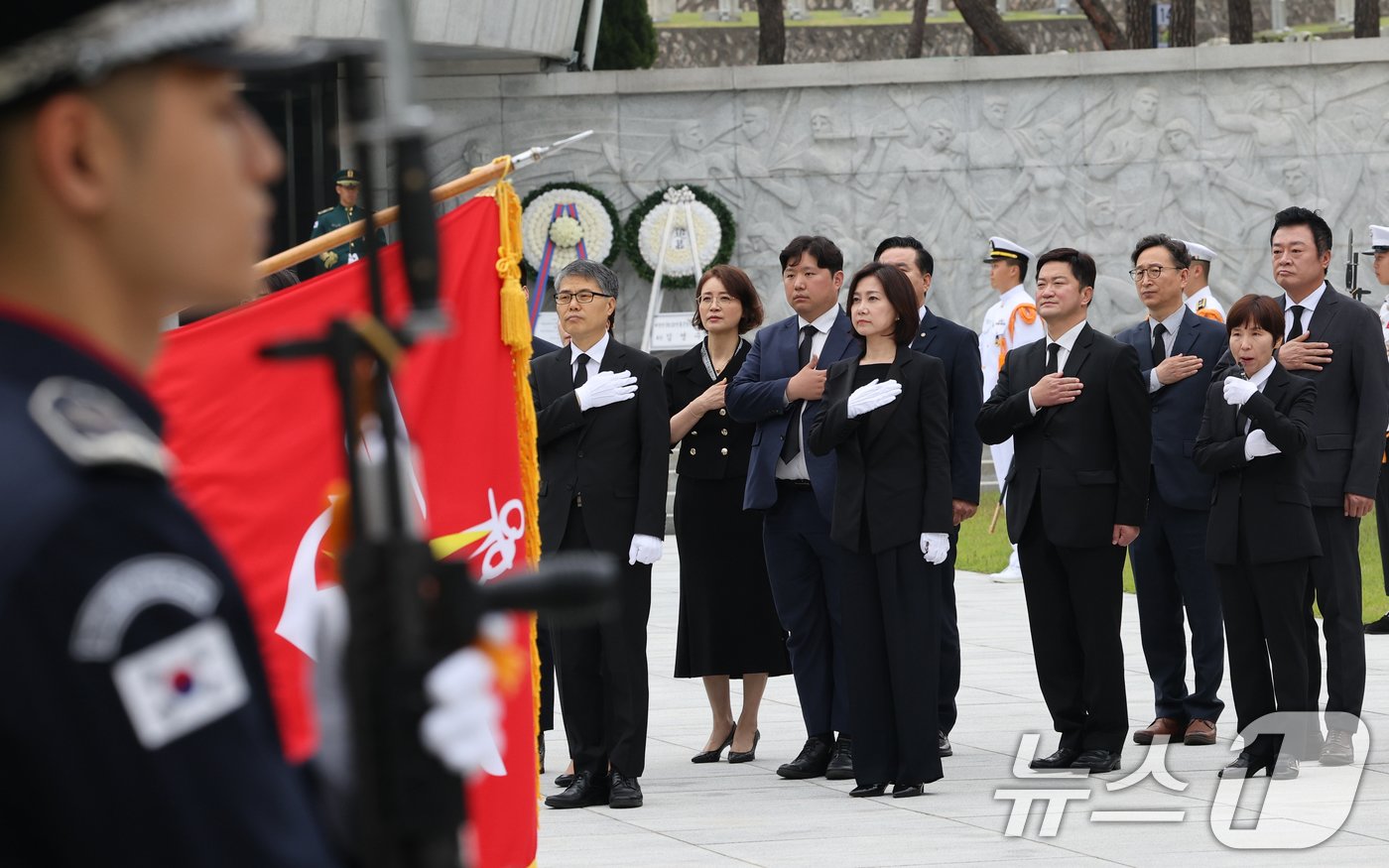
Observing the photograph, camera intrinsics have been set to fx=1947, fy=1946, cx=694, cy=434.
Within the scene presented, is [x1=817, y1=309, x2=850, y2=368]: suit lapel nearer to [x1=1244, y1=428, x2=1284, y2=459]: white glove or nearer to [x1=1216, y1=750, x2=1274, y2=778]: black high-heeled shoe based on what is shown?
[x1=1244, y1=428, x2=1284, y2=459]: white glove

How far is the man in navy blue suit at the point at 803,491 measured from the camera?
24.5 feet

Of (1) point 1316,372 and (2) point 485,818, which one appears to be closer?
(2) point 485,818

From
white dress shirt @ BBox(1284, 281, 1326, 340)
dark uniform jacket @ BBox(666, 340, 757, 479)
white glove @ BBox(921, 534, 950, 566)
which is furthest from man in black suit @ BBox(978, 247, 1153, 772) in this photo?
dark uniform jacket @ BBox(666, 340, 757, 479)

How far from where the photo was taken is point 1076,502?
7223mm

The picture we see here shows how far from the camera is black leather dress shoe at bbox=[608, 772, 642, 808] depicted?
22.5ft

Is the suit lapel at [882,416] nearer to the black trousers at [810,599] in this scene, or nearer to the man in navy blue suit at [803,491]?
the man in navy blue suit at [803,491]

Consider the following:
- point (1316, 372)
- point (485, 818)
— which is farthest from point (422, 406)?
point (1316, 372)

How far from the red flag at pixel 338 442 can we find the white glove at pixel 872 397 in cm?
185

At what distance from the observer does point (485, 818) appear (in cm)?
467

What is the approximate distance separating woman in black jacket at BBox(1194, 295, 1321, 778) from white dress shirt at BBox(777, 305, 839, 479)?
1502 mm

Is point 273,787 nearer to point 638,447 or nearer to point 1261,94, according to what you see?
point 638,447

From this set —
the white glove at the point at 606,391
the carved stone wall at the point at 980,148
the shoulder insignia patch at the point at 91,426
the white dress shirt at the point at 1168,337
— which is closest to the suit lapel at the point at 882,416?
the white glove at the point at 606,391

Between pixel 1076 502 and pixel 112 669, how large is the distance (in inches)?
252

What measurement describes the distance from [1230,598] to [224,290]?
609cm
